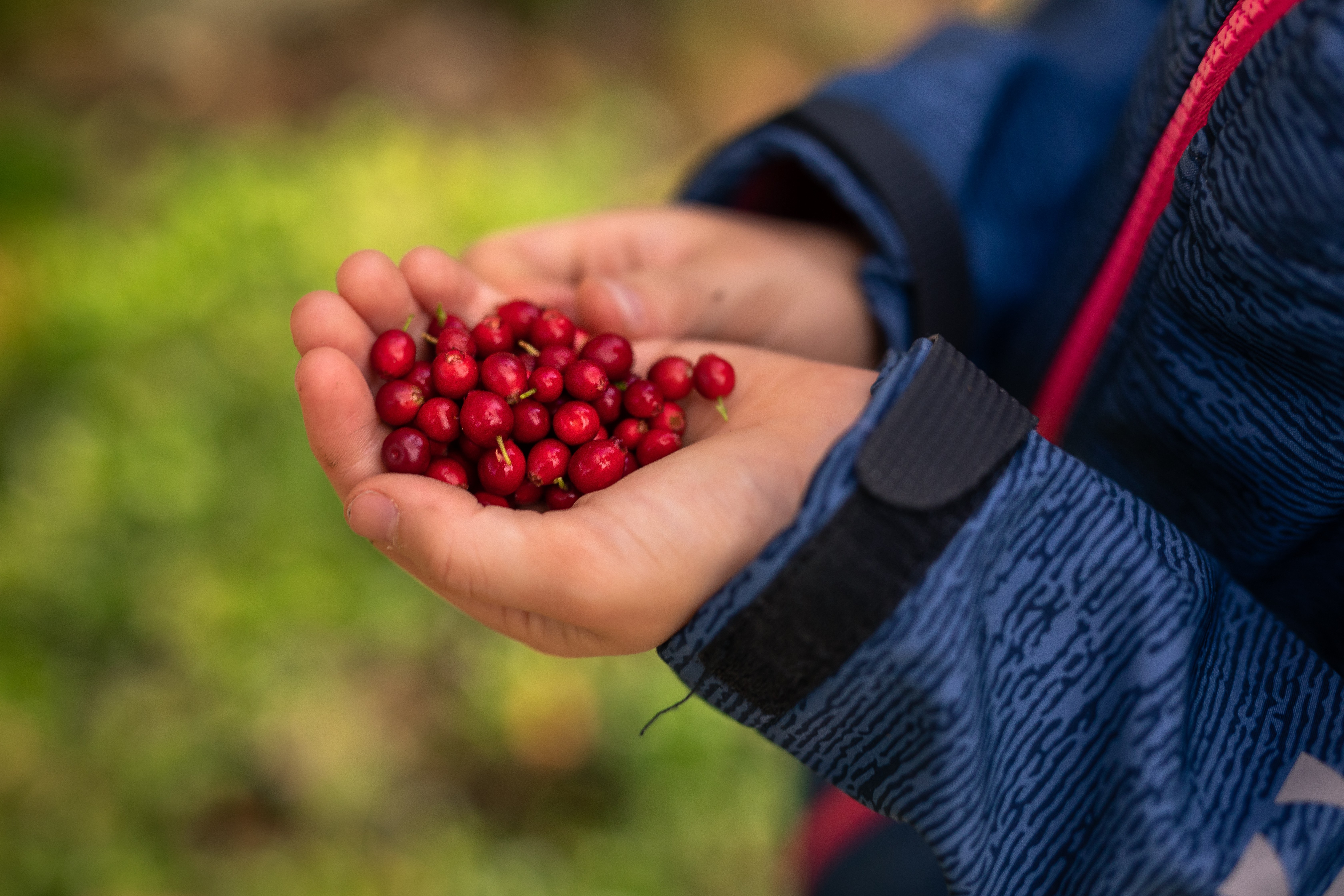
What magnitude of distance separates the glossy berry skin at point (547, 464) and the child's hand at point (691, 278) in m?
0.46

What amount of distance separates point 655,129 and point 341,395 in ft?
13.7

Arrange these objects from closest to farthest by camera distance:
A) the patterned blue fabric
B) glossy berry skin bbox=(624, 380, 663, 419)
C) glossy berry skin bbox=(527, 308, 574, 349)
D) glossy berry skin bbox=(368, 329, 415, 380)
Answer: the patterned blue fabric → glossy berry skin bbox=(368, 329, 415, 380) → glossy berry skin bbox=(624, 380, 663, 419) → glossy berry skin bbox=(527, 308, 574, 349)

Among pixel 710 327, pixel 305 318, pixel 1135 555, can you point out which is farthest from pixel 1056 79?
pixel 305 318

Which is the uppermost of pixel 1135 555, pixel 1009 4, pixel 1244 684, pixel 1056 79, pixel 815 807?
pixel 1009 4

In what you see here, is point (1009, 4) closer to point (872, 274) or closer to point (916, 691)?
point (872, 274)

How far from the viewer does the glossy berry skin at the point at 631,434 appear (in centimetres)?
185

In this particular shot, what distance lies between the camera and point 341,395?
5.14 ft

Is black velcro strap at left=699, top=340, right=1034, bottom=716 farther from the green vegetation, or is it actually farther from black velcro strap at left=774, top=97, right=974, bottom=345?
the green vegetation

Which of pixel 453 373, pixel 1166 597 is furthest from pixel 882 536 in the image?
pixel 453 373

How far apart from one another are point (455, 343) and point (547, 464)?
1.16 ft

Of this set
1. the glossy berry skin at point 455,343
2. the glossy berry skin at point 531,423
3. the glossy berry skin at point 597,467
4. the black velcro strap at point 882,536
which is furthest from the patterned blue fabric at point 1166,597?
the glossy berry skin at point 455,343

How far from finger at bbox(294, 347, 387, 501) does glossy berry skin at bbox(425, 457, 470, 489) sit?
10cm

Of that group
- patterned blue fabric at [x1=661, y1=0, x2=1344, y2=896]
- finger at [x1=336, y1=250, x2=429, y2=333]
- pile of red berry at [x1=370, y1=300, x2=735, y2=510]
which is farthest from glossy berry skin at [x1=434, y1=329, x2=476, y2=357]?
patterned blue fabric at [x1=661, y1=0, x2=1344, y2=896]

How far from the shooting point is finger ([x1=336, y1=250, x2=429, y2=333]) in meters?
1.77
